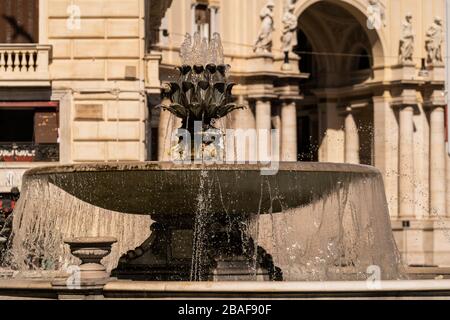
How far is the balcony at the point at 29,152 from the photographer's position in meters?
35.4

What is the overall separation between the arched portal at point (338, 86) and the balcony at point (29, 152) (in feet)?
83.5

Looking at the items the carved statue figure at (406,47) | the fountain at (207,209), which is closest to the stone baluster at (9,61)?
the fountain at (207,209)

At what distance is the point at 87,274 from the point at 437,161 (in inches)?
1674

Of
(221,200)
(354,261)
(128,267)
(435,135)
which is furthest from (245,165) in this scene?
(435,135)

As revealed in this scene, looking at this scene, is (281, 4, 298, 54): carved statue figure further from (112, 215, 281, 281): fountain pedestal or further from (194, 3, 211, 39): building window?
(112, 215, 281, 281): fountain pedestal

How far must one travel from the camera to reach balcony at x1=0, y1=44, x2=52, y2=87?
3491cm

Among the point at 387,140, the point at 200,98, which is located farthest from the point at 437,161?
the point at 200,98

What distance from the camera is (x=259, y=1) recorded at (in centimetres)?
5594

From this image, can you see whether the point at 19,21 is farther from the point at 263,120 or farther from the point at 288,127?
the point at 288,127

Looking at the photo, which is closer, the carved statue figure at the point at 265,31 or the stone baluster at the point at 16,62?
the stone baluster at the point at 16,62
